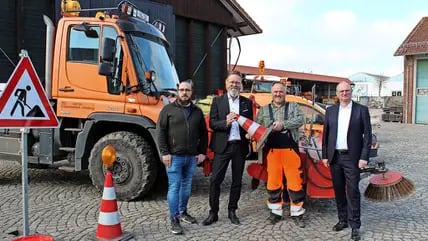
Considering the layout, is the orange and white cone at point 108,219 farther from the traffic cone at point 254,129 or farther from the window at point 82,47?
the window at point 82,47

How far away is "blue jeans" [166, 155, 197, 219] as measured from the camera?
517 cm

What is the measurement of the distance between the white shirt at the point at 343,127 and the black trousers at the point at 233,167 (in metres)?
1.15

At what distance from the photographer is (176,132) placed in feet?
17.0

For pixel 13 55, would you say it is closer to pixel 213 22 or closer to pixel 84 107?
pixel 84 107

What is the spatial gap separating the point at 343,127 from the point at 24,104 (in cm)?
348

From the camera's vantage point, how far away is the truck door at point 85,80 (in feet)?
21.0

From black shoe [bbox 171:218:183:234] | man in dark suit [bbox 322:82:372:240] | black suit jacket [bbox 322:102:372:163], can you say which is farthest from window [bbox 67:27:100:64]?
black suit jacket [bbox 322:102:372:163]

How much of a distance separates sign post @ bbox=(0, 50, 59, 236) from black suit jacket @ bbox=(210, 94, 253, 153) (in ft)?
6.27

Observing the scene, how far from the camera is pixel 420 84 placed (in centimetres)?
2652

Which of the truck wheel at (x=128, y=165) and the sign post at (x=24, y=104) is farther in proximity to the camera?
the truck wheel at (x=128, y=165)

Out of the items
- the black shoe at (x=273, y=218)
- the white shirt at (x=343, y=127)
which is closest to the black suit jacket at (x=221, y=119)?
the black shoe at (x=273, y=218)

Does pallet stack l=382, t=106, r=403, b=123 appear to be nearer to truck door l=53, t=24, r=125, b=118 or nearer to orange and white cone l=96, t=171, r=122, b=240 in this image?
truck door l=53, t=24, r=125, b=118

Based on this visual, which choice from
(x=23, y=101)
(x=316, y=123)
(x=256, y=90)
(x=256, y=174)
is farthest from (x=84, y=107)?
(x=256, y=90)

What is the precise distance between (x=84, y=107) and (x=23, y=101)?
2.19m
